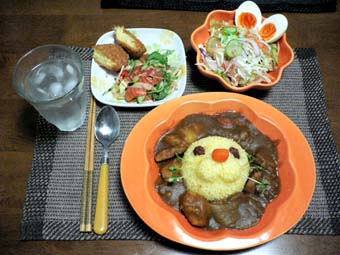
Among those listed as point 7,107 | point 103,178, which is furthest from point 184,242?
point 7,107

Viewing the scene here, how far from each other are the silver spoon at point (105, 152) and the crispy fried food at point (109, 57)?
31 cm

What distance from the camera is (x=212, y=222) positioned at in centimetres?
154

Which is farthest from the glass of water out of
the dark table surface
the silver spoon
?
the dark table surface

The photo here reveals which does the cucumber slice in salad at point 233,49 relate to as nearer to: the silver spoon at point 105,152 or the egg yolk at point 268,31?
the egg yolk at point 268,31

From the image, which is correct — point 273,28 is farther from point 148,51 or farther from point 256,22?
point 148,51

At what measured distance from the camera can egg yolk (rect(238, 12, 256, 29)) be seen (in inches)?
86.4

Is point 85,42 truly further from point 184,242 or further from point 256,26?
point 184,242

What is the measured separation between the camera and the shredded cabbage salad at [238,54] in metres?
2.00

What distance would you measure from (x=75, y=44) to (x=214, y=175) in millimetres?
1398

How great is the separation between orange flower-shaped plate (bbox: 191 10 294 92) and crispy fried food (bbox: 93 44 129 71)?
1.58 feet

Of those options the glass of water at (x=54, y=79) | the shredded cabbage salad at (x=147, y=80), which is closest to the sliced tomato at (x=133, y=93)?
the shredded cabbage salad at (x=147, y=80)

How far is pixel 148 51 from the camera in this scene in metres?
2.22

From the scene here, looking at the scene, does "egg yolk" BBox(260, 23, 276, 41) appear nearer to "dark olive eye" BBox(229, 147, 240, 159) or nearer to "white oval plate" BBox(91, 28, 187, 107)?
"white oval plate" BBox(91, 28, 187, 107)

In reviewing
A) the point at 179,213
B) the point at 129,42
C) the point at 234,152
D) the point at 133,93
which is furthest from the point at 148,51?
the point at 179,213
